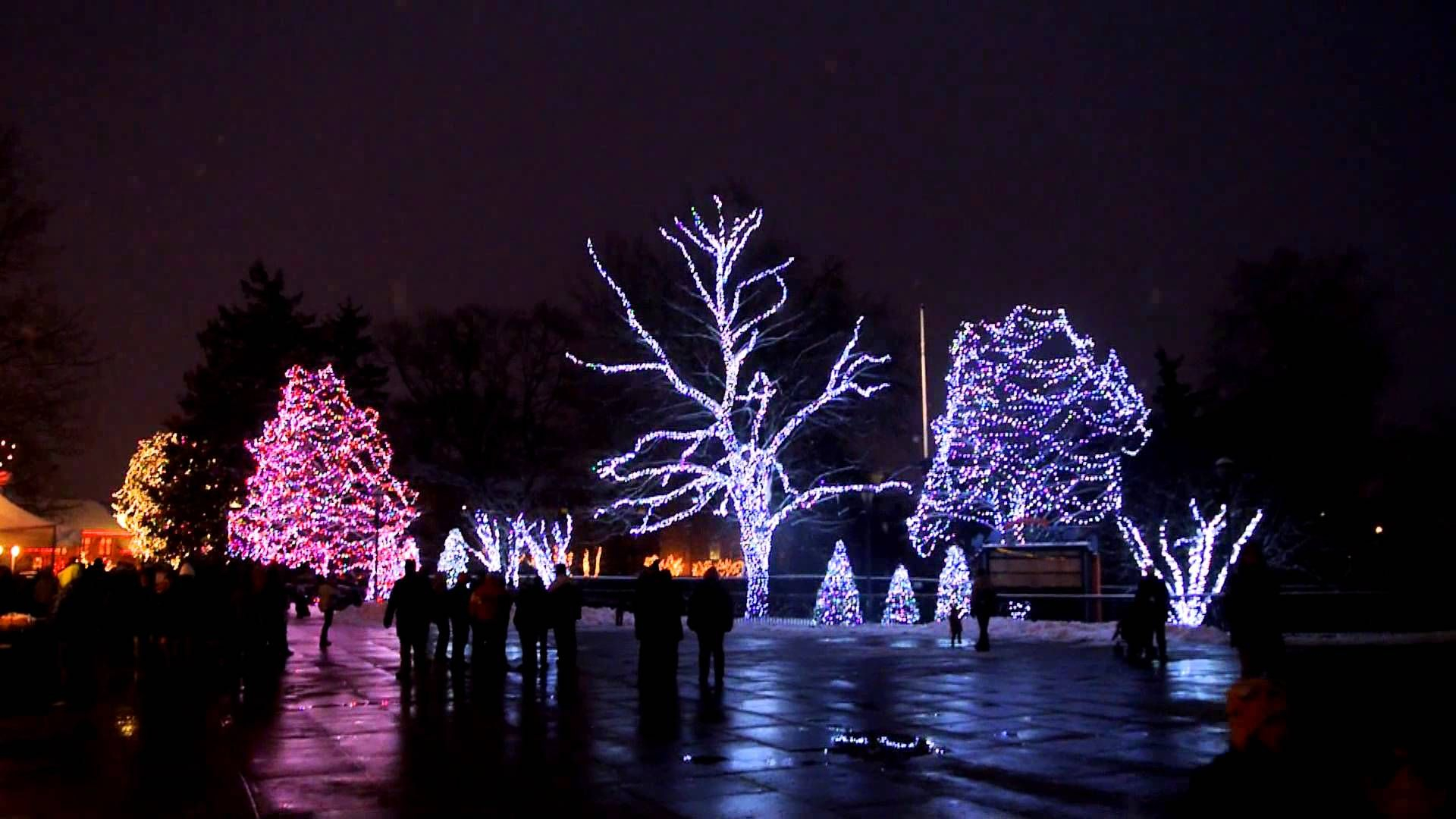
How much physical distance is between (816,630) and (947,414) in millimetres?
7339


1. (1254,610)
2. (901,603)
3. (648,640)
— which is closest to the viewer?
(1254,610)

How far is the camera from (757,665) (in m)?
21.0

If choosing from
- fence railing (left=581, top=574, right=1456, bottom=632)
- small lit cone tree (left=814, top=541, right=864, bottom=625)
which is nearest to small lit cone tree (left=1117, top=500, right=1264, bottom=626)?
fence railing (left=581, top=574, right=1456, bottom=632)

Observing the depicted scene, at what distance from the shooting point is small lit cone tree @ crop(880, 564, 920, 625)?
32000 millimetres

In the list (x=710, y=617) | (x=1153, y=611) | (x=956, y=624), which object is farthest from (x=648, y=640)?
(x=956, y=624)

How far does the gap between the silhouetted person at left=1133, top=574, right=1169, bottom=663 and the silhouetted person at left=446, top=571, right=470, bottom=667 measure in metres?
10.4

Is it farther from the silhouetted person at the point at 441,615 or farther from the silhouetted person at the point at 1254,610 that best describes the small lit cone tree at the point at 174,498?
the silhouetted person at the point at 1254,610

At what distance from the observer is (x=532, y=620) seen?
20.1 m

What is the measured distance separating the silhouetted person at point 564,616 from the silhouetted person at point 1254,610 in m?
9.40

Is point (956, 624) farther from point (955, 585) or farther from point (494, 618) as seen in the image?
point (494, 618)

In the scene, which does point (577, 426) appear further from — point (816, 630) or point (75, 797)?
point (75, 797)

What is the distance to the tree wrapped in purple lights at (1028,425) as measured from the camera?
3375 cm

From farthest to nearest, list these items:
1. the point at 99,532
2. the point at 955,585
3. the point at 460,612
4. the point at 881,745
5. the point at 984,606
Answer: the point at 99,532
the point at 955,585
the point at 984,606
the point at 460,612
the point at 881,745

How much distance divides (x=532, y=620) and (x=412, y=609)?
178cm
